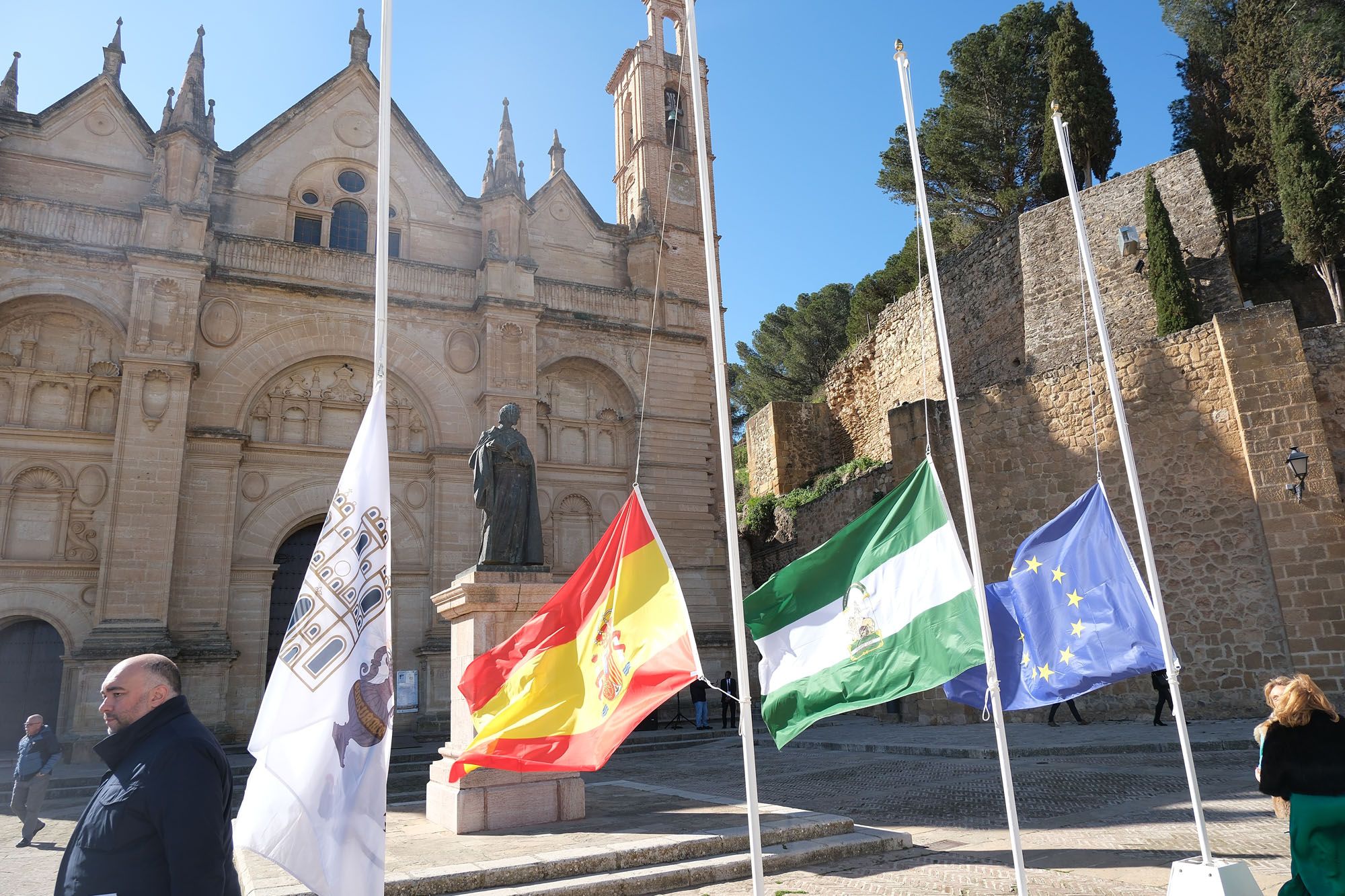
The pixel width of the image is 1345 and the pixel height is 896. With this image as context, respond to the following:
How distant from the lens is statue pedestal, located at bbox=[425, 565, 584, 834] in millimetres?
7914

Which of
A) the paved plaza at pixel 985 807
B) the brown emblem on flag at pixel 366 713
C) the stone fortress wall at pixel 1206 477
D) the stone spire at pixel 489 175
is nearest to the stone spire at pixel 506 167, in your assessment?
the stone spire at pixel 489 175

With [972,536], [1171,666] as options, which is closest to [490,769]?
[972,536]

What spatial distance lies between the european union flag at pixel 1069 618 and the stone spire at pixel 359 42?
24.4 m

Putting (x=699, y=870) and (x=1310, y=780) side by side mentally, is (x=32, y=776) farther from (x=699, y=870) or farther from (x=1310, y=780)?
(x=1310, y=780)

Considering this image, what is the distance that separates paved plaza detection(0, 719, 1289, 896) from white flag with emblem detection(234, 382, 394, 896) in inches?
128

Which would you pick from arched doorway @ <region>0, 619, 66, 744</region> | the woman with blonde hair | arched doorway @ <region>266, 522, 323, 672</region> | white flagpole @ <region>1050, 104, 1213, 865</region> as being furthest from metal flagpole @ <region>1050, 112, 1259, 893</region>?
arched doorway @ <region>0, 619, 66, 744</region>

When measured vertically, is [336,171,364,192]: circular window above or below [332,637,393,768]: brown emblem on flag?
above

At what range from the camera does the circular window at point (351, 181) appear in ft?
77.3

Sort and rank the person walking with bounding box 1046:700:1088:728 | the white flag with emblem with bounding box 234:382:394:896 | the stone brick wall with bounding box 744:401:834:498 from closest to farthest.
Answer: the white flag with emblem with bounding box 234:382:394:896, the person walking with bounding box 1046:700:1088:728, the stone brick wall with bounding box 744:401:834:498

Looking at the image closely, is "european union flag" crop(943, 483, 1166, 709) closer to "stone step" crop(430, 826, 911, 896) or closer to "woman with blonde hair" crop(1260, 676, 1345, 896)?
"woman with blonde hair" crop(1260, 676, 1345, 896)

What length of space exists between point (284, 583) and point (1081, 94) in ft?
93.7

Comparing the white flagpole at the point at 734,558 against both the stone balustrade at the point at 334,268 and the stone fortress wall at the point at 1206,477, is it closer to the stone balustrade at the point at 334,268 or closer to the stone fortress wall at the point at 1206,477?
the stone fortress wall at the point at 1206,477

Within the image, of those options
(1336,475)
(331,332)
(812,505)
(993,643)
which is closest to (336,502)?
(993,643)

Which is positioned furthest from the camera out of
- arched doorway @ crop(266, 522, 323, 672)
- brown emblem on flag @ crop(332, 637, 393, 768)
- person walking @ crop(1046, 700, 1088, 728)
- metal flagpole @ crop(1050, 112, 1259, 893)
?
arched doorway @ crop(266, 522, 323, 672)
